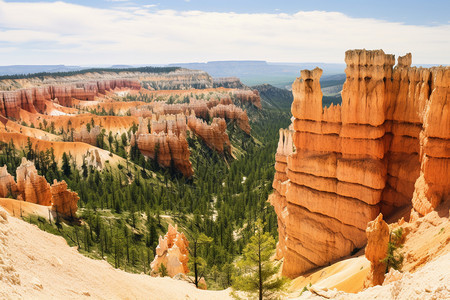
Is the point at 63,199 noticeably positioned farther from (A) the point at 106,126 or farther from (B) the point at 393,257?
(A) the point at 106,126

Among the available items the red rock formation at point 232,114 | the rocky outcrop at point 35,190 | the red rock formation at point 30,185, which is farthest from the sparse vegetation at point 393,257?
the red rock formation at point 232,114

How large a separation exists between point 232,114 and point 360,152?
129352 millimetres

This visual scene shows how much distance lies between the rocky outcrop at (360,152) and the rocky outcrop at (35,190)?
35.0 meters

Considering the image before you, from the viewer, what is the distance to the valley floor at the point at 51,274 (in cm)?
981

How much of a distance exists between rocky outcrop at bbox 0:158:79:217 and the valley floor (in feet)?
112

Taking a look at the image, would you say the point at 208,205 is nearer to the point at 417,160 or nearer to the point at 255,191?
the point at 255,191

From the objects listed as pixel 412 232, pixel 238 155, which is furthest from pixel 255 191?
pixel 412 232

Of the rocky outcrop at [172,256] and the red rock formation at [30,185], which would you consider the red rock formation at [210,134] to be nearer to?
the red rock formation at [30,185]

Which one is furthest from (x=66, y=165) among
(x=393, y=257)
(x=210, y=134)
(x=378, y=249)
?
(x=393, y=257)

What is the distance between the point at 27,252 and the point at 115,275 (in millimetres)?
4869

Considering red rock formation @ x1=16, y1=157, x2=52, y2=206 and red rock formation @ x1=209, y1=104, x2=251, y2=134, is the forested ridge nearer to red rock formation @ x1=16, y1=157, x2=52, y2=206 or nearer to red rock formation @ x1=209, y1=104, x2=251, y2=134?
red rock formation @ x1=16, y1=157, x2=52, y2=206

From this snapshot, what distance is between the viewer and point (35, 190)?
49750 mm

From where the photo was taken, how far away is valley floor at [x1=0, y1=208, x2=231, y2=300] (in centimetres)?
981

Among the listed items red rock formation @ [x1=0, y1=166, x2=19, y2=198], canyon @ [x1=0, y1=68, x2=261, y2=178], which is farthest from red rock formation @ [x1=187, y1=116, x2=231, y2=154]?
red rock formation @ [x1=0, y1=166, x2=19, y2=198]
